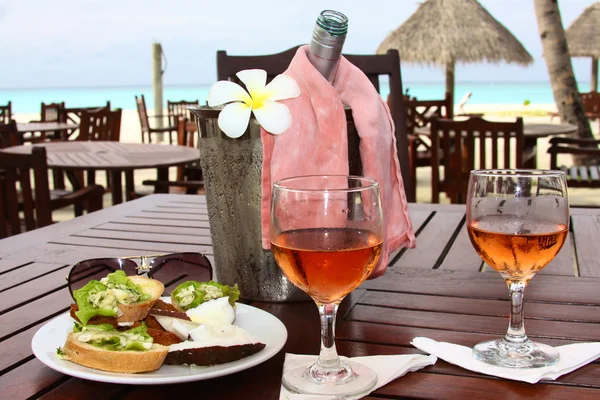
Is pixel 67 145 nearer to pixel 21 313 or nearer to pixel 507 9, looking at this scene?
pixel 21 313

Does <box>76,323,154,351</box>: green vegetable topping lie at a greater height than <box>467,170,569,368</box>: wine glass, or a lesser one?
lesser

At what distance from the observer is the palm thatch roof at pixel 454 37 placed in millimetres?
10195

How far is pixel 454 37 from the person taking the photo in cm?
1035

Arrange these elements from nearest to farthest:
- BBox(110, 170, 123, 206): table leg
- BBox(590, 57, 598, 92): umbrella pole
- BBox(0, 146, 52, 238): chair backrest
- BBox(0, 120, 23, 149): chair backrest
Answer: BBox(0, 146, 52, 238): chair backrest < BBox(0, 120, 23, 149): chair backrest < BBox(110, 170, 123, 206): table leg < BBox(590, 57, 598, 92): umbrella pole

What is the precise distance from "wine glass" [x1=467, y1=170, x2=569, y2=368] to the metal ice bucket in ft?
0.71

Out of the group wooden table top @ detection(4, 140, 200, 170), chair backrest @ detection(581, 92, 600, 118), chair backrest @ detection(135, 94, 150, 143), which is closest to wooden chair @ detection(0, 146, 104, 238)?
wooden table top @ detection(4, 140, 200, 170)

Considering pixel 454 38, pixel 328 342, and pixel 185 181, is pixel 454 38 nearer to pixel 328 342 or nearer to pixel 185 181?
pixel 185 181

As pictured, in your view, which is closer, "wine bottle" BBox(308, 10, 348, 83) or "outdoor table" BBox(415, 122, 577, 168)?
"wine bottle" BBox(308, 10, 348, 83)

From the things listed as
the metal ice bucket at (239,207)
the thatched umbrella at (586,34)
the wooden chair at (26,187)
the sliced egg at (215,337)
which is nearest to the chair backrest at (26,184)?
the wooden chair at (26,187)

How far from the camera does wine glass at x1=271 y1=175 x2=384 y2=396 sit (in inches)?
→ 23.6

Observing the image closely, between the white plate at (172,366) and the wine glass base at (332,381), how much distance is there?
0.12 ft

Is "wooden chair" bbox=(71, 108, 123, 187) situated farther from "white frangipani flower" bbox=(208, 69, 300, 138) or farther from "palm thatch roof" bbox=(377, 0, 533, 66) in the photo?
"palm thatch roof" bbox=(377, 0, 533, 66)

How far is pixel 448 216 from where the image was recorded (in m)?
1.59

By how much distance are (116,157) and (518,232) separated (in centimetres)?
354
